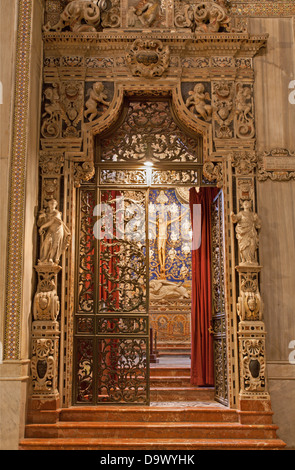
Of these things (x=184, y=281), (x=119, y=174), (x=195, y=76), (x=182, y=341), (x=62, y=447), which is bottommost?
(x=62, y=447)

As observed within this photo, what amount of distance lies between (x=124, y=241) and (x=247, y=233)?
1.66 metres

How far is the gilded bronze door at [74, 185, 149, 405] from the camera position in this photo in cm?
693

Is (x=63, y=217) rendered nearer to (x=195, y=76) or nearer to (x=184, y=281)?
(x=195, y=76)

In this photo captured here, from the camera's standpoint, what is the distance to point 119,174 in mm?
7516

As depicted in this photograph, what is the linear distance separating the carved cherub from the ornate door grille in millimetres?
2006

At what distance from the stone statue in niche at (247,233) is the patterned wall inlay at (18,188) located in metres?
2.65

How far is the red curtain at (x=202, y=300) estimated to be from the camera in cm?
831

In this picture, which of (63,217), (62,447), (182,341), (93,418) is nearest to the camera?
(62,447)

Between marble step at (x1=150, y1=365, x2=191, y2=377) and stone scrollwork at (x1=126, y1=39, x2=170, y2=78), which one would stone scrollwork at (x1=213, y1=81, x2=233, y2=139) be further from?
marble step at (x1=150, y1=365, x2=191, y2=377)

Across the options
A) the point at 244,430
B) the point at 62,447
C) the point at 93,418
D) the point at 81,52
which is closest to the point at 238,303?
the point at 244,430

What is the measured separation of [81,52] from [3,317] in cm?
369

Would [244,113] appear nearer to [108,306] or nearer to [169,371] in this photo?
[108,306]

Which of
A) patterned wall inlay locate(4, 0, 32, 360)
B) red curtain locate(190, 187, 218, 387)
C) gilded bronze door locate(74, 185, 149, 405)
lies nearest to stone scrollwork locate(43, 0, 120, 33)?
patterned wall inlay locate(4, 0, 32, 360)

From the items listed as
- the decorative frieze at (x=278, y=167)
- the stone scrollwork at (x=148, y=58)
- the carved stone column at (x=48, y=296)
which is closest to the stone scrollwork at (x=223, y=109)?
the decorative frieze at (x=278, y=167)
